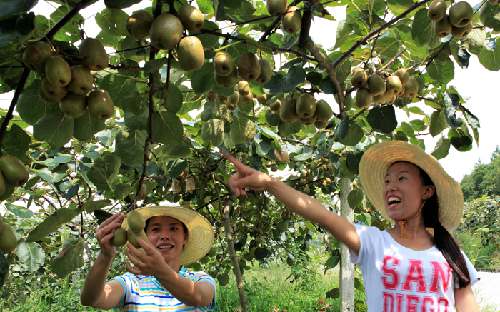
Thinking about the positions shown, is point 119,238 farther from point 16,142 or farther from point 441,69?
point 441,69

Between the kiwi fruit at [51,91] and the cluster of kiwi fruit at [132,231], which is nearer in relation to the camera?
the kiwi fruit at [51,91]

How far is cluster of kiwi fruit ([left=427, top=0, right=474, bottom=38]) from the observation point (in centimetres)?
143

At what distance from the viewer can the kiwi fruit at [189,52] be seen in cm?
114

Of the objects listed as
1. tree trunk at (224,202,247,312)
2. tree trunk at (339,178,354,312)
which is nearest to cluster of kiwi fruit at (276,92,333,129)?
tree trunk at (224,202,247,312)

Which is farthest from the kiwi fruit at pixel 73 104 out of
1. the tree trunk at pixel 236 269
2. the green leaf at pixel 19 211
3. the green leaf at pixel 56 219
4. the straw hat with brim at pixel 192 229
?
the tree trunk at pixel 236 269

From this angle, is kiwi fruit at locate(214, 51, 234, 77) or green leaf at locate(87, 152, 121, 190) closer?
kiwi fruit at locate(214, 51, 234, 77)

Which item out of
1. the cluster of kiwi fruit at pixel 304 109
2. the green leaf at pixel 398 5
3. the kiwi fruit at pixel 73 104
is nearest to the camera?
the kiwi fruit at pixel 73 104

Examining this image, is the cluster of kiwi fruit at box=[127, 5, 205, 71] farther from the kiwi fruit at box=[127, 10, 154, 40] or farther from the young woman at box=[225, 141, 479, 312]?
the young woman at box=[225, 141, 479, 312]

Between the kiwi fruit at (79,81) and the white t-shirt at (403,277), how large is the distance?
1176 millimetres

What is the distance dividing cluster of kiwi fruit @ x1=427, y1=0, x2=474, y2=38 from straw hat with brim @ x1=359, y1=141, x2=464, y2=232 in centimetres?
59

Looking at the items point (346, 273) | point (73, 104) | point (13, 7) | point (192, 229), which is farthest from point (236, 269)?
Answer: point (13, 7)

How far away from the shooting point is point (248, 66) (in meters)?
1.37

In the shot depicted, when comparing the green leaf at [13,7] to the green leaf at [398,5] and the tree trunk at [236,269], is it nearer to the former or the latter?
the green leaf at [398,5]

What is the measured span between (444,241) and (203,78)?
1.09 metres
